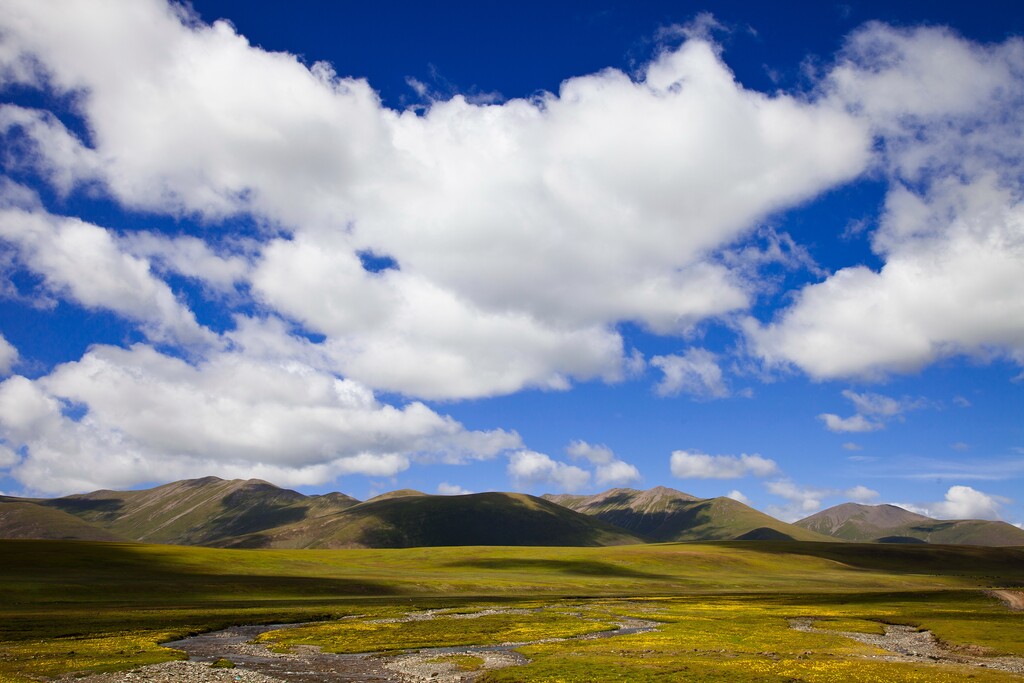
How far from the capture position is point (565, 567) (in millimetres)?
175125

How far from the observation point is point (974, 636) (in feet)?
188

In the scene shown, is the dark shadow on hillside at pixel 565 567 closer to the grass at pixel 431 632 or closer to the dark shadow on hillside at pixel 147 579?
the dark shadow on hillside at pixel 147 579

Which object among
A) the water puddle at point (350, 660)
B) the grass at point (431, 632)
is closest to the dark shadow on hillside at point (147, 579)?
the grass at point (431, 632)

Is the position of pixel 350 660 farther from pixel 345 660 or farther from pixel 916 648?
pixel 916 648

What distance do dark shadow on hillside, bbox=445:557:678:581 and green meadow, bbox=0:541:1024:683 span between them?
1.45 m

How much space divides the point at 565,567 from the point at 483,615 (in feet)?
337

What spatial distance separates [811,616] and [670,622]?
63.0 feet

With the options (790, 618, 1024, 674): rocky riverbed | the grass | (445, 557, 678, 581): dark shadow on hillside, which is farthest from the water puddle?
(445, 557, 678, 581): dark shadow on hillside

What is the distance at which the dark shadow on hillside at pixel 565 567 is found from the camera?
163 meters

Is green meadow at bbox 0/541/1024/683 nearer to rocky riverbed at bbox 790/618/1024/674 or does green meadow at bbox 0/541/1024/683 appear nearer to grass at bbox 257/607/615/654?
grass at bbox 257/607/615/654

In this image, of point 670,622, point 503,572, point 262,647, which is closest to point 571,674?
point 262,647

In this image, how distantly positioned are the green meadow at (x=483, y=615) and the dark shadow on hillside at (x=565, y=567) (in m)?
1.45

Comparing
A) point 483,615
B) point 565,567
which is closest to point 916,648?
point 483,615

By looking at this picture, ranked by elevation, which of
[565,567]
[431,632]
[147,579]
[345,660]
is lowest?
[565,567]
